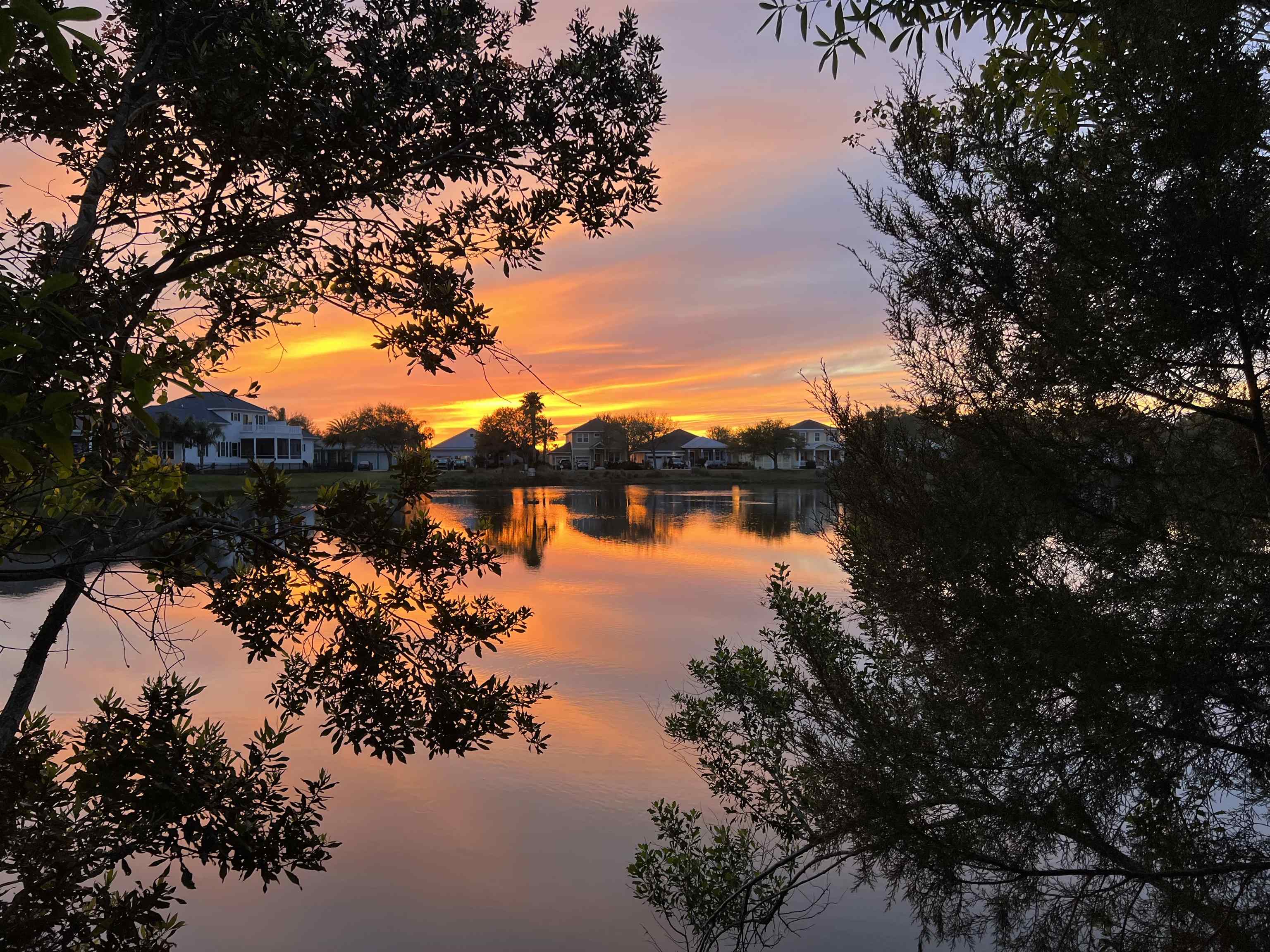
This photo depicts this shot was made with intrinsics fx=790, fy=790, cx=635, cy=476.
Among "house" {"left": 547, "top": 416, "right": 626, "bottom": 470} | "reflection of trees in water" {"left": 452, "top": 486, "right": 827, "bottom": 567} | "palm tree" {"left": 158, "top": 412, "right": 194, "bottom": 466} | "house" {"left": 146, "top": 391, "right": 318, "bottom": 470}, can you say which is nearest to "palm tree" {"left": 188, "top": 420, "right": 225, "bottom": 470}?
"house" {"left": 146, "top": 391, "right": 318, "bottom": 470}

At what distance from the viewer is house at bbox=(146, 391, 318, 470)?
5534 cm

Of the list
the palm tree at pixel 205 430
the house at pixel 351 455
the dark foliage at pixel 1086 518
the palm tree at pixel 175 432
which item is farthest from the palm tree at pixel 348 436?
the dark foliage at pixel 1086 518

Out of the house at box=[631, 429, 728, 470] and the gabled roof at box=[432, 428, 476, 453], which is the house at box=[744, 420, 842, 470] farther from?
the gabled roof at box=[432, 428, 476, 453]

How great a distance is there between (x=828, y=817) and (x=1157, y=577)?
2736 mm

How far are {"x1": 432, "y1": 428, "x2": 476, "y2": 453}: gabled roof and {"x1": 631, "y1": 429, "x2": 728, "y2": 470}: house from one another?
24297mm

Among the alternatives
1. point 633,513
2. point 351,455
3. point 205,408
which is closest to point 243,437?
point 205,408

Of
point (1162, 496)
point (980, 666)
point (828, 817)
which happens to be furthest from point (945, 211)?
point (828, 817)

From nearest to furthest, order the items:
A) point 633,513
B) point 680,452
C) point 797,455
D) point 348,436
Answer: point 633,513
point 348,436
point 797,455
point 680,452

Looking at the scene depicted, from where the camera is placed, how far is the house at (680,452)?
363 ft

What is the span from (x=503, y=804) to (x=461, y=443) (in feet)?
365

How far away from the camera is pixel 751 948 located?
6.97m

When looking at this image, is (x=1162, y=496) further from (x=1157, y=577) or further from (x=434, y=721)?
(x=434, y=721)

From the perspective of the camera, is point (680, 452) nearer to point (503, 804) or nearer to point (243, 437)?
point (243, 437)

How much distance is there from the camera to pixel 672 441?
11569cm
